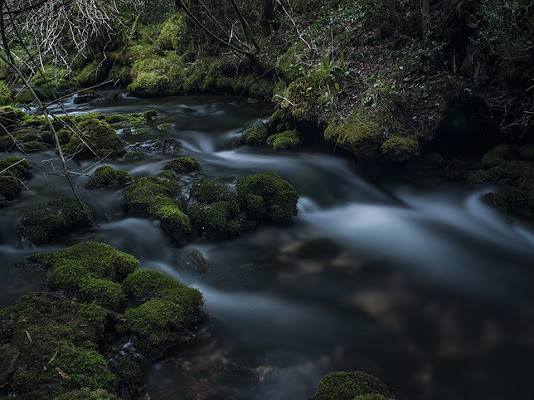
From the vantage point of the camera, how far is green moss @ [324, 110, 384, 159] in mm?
6004

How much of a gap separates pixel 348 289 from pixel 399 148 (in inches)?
117

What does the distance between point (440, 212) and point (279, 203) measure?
247 cm

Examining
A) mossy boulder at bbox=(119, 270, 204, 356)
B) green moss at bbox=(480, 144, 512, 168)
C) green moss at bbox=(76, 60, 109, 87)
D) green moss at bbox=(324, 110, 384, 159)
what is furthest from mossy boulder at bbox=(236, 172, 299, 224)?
green moss at bbox=(76, 60, 109, 87)

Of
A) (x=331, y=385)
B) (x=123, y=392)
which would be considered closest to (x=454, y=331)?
(x=331, y=385)

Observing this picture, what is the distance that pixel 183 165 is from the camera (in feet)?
19.9

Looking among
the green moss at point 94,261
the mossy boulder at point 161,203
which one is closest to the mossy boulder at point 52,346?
the green moss at point 94,261

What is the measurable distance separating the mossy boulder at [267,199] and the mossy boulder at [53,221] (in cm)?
204

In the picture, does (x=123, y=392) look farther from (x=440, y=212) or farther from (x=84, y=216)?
(x=440, y=212)

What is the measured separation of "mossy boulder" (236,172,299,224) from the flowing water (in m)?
0.25

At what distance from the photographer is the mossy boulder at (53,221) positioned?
13.8 ft

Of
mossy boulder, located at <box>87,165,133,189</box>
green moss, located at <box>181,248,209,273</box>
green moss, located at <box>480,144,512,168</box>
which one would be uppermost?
green moss, located at <box>480,144,512,168</box>

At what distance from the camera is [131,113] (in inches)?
398

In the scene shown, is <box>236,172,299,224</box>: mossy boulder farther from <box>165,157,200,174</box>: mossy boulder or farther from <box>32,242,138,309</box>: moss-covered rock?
<box>32,242,138,309</box>: moss-covered rock

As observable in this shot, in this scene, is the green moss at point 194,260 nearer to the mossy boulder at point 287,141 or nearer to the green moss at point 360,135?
the green moss at point 360,135
